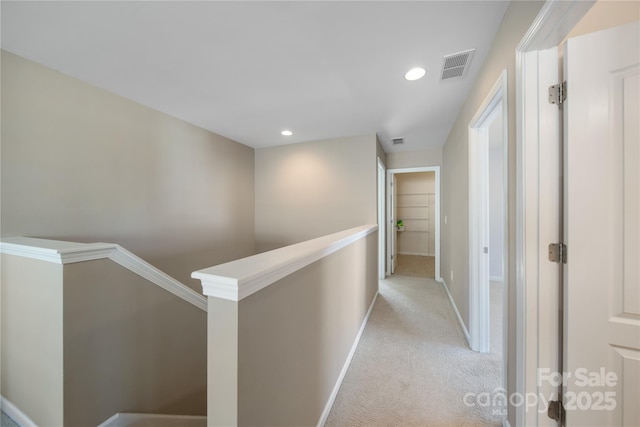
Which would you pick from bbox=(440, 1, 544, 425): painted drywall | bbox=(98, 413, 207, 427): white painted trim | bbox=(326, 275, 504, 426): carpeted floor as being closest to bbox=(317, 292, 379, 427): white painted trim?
bbox=(326, 275, 504, 426): carpeted floor

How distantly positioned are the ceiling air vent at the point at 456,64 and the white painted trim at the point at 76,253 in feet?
8.67

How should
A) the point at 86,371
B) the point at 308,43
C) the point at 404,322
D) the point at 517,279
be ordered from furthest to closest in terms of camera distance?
the point at 404,322 → the point at 308,43 → the point at 86,371 → the point at 517,279

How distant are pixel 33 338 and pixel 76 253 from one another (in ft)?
2.12

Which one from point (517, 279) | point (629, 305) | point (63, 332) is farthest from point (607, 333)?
point (63, 332)

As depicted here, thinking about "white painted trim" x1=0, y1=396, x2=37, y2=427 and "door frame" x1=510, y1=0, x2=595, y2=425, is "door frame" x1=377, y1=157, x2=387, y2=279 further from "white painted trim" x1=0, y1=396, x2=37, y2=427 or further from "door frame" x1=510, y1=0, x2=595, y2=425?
"white painted trim" x1=0, y1=396, x2=37, y2=427

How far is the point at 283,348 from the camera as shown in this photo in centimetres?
94

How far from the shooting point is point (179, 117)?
2709 mm

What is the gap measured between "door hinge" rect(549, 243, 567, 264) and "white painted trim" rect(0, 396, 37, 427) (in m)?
3.01

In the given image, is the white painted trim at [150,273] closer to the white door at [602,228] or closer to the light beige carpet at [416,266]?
the white door at [602,228]

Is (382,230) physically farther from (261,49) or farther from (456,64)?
(261,49)

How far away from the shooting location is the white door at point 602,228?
0.85 metres

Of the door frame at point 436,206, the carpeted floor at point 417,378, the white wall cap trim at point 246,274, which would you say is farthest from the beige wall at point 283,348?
the door frame at point 436,206

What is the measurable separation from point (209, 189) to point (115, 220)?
117 centimetres

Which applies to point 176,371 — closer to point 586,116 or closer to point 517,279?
point 517,279
